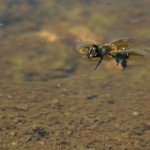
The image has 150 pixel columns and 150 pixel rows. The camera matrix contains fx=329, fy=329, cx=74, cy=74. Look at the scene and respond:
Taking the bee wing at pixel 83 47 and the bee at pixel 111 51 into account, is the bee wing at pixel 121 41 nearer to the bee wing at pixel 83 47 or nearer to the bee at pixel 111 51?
the bee at pixel 111 51

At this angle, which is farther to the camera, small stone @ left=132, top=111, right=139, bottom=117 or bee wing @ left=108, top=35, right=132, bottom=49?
bee wing @ left=108, top=35, right=132, bottom=49

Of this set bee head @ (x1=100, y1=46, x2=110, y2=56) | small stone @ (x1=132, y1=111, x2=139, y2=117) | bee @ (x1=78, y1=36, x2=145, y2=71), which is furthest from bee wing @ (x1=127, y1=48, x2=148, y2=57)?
small stone @ (x1=132, y1=111, x2=139, y2=117)

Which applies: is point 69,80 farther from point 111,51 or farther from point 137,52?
point 137,52

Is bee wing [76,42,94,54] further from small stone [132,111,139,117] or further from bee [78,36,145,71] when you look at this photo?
small stone [132,111,139,117]

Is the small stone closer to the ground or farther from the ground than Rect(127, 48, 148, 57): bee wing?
farther from the ground

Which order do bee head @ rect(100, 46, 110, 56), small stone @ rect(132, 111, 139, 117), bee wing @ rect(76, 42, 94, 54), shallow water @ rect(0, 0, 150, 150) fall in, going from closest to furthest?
1. shallow water @ rect(0, 0, 150, 150)
2. small stone @ rect(132, 111, 139, 117)
3. bee head @ rect(100, 46, 110, 56)
4. bee wing @ rect(76, 42, 94, 54)

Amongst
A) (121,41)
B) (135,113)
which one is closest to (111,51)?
(121,41)

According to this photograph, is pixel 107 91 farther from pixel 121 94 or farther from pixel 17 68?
pixel 17 68
